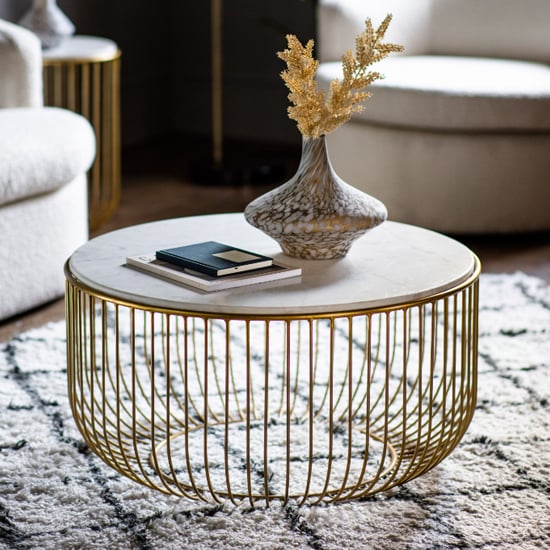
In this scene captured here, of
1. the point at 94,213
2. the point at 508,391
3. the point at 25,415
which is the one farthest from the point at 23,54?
the point at 508,391

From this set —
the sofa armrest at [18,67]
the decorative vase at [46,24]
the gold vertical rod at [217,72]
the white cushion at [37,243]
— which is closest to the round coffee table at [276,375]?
the white cushion at [37,243]

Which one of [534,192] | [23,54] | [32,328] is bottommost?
[32,328]

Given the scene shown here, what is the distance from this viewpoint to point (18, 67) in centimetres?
267

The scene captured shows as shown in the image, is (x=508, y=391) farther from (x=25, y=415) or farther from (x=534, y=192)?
(x=534, y=192)

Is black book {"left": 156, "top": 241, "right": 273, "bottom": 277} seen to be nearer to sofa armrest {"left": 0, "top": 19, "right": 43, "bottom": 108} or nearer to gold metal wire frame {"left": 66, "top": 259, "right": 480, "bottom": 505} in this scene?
gold metal wire frame {"left": 66, "top": 259, "right": 480, "bottom": 505}

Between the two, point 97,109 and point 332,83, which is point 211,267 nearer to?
point 332,83

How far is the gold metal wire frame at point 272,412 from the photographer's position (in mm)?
1446

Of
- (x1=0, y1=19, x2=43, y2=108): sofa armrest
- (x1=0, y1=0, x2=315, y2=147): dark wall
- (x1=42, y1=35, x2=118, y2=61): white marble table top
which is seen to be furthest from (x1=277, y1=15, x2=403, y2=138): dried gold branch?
(x1=0, y1=0, x2=315, y2=147): dark wall

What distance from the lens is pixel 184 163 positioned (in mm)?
4293

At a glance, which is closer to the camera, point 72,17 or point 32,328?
point 32,328

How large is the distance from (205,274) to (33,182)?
1016mm

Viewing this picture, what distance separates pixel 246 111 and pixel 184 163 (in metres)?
0.58

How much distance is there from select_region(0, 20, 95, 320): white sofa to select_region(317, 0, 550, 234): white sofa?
945 millimetres

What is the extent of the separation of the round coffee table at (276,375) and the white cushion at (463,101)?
42.2 inches
